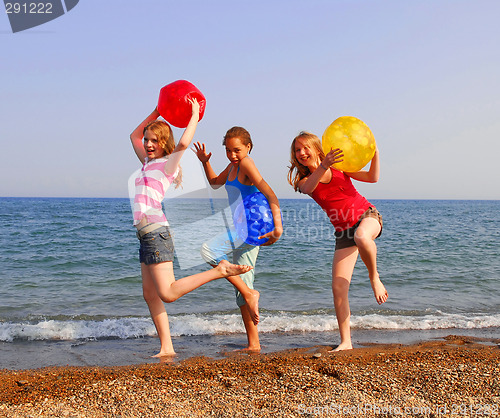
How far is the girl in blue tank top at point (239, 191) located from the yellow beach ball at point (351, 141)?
74 cm

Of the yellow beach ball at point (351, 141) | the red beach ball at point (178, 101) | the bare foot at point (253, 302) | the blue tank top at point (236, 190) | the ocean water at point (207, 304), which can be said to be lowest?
the ocean water at point (207, 304)

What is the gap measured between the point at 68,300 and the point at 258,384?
544cm

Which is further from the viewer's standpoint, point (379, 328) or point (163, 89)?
point (379, 328)

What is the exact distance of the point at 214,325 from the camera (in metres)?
6.14

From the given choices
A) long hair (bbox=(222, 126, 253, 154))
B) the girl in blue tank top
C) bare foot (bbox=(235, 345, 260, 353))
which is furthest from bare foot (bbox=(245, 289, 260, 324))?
long hair (bbox=(222, 126, 253, 154))

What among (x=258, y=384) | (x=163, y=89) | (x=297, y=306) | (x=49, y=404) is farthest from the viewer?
(x=297, y=306)

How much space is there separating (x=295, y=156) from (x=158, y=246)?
1.62 meters

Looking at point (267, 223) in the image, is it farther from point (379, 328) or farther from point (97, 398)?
point (379, 328)

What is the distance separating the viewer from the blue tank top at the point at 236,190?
Result: 14.1 feet

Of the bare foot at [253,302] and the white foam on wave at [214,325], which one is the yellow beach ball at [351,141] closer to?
the bare foot at [253,302]

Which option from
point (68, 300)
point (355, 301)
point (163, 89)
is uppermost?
point (163, 89)

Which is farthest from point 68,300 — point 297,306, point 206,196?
point 206,196

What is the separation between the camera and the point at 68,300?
7867 millimetres

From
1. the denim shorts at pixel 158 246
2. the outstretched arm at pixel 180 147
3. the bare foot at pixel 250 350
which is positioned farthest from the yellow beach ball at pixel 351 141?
the bare foot at pixel 250 350
